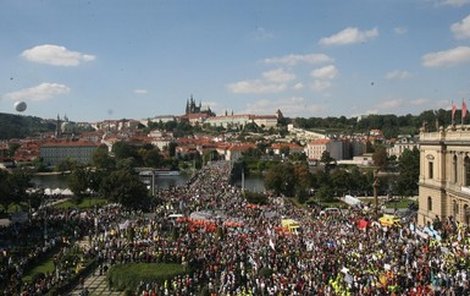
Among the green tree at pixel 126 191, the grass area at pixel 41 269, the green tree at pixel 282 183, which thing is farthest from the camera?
the green tree at pixel 282 183

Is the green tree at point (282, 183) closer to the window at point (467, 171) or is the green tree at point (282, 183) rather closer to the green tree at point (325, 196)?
the green tree at point (325, 196)

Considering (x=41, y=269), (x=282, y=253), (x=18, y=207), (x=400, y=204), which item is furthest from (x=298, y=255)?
(x=18, y=207)

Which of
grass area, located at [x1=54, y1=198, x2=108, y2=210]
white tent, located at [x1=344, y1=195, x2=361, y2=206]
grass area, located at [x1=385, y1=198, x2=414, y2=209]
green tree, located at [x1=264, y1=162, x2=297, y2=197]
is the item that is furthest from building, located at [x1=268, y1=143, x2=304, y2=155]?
grass area, located at [x1=54, y1=198, x2=108, y2=210]

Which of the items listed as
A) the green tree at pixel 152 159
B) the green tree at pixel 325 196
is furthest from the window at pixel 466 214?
the green tree at pixel 152 159

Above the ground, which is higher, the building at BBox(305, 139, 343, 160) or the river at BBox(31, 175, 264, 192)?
the building at BBox(305, 139, 343, 160)

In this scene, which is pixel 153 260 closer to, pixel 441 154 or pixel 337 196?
pixel 441 154

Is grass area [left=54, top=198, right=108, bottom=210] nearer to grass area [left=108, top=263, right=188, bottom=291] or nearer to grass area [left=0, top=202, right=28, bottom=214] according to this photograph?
grass area [left=0, top=202, right=28, bottom=214]

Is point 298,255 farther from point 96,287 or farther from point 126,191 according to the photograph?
point 126,191
